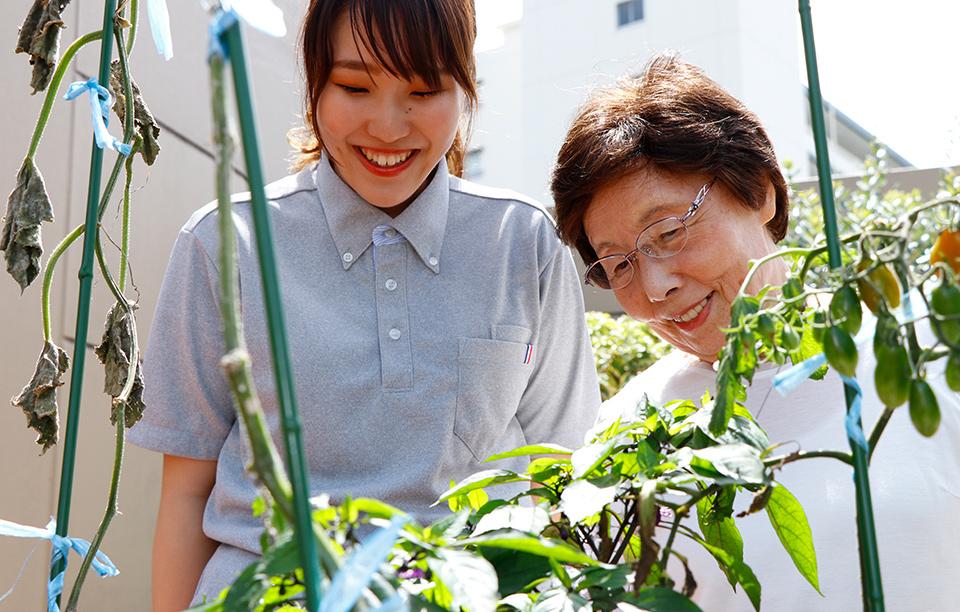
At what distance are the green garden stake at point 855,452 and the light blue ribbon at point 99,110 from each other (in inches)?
16.9

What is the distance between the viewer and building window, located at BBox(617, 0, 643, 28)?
60.6 feet

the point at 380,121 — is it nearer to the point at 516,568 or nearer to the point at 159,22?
the point at 159,22

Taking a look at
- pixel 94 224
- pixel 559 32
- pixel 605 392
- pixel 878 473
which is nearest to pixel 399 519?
pixel 94 224

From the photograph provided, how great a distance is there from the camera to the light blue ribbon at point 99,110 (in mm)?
695

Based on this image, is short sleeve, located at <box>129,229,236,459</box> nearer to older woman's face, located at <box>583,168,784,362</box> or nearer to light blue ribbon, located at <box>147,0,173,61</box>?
older woman's face, located at <box>583,168,784,362</box>

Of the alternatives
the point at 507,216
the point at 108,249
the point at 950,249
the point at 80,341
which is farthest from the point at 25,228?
the point at 108,249

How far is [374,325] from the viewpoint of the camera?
4.74 ft

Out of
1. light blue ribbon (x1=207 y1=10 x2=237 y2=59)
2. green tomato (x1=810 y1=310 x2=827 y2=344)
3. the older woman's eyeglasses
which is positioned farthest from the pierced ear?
light blue ribbon (x1=207 y1=10 x2=237 y2=59)

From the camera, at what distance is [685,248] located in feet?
4.96

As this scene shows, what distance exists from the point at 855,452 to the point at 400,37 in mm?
954

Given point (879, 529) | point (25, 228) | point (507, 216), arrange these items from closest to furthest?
1. point (25, 228)
2. point (879, 529)
3. point (507, 216)

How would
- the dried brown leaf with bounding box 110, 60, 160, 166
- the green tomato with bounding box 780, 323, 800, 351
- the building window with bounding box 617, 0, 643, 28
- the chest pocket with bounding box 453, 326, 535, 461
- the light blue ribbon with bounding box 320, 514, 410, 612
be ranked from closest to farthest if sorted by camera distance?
the light blue ribbon with bounding box 320, 514, 410, 612 → the green tomato with bounding box 780, 323, 800, 351 → the dried brown leaf with bounding box 110, 60, 160, 166 → the chest pocket with bounding box 453, 326, 535, 461 → the building window with bounding box 617, 0, 643, 28

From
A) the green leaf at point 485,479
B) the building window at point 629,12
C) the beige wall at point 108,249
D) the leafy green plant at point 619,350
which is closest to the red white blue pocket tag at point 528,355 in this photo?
the green leaf at point 485,479

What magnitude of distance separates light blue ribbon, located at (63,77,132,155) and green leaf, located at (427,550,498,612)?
0.37 metres
